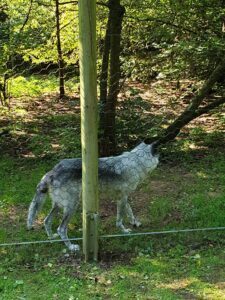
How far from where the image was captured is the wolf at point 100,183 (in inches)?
279

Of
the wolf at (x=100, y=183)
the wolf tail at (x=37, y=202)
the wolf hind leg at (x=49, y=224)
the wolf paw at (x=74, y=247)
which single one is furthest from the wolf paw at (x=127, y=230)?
the wolf tail at (x=37, y=202)

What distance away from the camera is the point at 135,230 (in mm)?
7664

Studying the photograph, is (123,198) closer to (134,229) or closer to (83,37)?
(134,229)

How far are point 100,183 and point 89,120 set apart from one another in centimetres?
175

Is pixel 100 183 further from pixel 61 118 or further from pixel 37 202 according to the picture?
pixel 61 118

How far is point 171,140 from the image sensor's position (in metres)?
12.1

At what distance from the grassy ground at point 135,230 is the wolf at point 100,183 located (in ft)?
1.22

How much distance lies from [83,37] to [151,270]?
3.22 m

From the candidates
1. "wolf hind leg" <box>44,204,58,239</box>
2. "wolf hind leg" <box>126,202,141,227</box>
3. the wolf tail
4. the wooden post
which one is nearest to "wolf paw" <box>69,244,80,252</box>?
the wooden post

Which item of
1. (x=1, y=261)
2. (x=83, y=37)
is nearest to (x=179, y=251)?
(x=1, y=261)

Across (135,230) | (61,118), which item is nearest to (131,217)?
(135,230)

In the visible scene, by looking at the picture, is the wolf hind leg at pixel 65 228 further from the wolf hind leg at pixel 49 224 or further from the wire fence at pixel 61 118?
the wolf hind leg at pixel 49 224

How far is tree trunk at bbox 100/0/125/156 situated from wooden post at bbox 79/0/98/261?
5074 millimetres

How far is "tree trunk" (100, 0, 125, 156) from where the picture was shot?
1073cm
